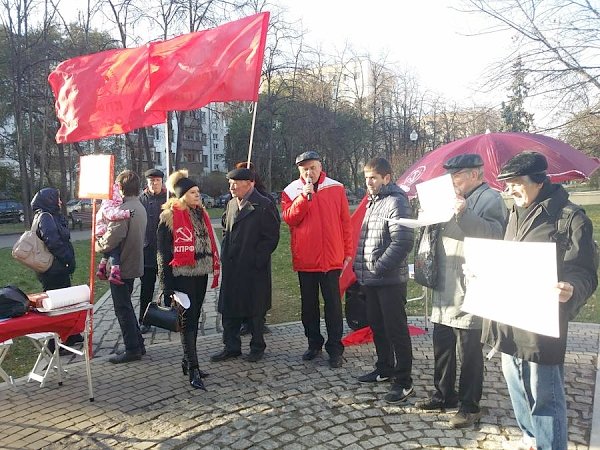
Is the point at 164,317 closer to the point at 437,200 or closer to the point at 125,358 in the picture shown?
the point at 125,358

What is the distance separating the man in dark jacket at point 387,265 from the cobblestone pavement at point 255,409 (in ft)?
1.32

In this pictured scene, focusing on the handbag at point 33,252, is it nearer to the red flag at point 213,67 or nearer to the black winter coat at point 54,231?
the black winter coat at point 54,231

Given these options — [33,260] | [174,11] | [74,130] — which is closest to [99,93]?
[74,130]

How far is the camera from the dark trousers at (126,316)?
545cm

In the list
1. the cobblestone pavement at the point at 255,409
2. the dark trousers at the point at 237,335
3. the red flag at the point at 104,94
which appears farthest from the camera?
the red flag at the point at 104,94

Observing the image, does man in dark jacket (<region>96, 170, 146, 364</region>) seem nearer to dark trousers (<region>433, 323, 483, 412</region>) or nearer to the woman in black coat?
the woman in black coat

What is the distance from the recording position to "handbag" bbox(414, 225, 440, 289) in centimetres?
384

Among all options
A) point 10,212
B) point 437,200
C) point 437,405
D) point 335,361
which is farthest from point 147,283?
point 10,212

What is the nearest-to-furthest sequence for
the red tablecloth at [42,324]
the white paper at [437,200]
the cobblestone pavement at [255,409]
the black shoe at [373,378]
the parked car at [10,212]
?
the white paper at [437,200] → the cobblestone pavement at [255,409] → the red tablecloth at [42,324] → the black shoe at [373,378] → the parked car at [10,212]

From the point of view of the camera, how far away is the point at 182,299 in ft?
15.2

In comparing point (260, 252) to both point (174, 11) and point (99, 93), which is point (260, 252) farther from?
point (174, 11)

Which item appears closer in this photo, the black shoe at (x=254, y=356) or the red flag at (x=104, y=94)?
the black shoe at (x=254, y=356)

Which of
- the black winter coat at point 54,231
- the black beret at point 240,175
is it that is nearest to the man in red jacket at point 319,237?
the black beret at point 240,175

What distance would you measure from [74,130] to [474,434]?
4.99m
